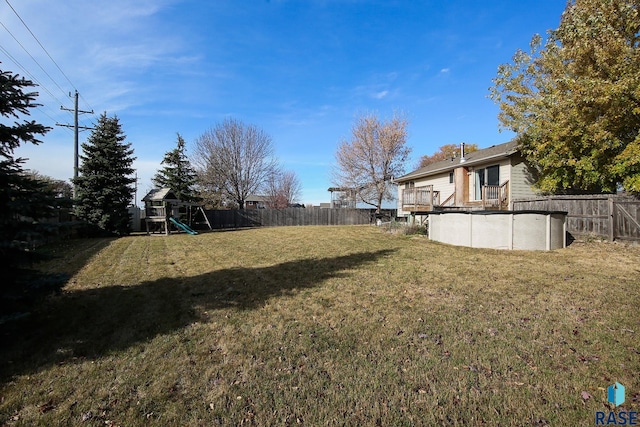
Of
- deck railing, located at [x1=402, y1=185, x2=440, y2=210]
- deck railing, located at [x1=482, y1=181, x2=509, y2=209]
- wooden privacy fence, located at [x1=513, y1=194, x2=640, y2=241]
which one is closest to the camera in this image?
wooden privacy fence, located at [x1=513, y1=194, x2=640, y2=241]

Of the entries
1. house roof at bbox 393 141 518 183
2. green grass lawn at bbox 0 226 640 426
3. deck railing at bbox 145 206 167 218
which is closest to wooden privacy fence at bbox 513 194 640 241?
house roof at bbox 393 141 518 183

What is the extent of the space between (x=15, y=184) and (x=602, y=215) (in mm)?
14873

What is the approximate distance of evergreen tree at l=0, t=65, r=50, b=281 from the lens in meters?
3.58

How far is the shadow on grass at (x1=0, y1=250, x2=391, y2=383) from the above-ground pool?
5783mm

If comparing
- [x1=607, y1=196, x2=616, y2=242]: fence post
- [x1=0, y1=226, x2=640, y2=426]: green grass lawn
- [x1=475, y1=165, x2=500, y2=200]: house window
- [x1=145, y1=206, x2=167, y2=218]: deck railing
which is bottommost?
[x1=0, y1=226, x2=640, y2=426]: green grass lawn

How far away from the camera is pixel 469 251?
32.2 ft

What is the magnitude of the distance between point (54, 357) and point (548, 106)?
15.9m

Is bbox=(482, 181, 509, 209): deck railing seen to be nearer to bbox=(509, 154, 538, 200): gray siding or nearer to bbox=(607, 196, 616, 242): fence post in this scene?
bbox=(509, 154, 538, 200): gray siding

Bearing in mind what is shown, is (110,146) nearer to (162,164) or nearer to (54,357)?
(162,164)

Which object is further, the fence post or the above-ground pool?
the fence post

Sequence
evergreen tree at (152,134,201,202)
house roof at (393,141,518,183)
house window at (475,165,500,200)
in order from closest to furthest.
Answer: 1. house roof at (393,141,518,183)
2. house window at (475,165,500,200)
3. evergreen tree at (152,134,201,202)

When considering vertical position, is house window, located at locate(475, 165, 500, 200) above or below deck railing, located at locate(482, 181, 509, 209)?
above

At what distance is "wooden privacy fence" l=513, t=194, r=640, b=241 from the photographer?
9656 millimetres

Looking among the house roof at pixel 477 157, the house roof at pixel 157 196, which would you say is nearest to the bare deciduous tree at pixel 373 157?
the house roof at pixel 477 157
